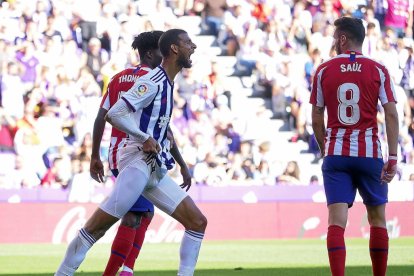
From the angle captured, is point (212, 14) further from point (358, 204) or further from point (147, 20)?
point (358, 204)

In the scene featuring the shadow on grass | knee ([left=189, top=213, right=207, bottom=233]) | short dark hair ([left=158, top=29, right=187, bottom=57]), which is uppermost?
short dark hair ([left=158, top=29, right=187, bottom=57])

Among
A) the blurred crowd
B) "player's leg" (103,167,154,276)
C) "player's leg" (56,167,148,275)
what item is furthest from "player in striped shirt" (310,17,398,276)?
the blurred crowd

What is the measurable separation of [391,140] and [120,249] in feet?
8.59

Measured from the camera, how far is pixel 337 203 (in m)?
8.91

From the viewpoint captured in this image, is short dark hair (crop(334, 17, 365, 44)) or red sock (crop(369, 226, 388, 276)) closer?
short dark hair (crop(334, 17, 365, 44))

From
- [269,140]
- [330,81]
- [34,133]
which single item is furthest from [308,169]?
[330,81]

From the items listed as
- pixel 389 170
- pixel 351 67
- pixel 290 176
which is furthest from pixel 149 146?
pixel 290 176

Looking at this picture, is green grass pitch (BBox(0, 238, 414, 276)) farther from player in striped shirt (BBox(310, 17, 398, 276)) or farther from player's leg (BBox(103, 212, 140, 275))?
player in striped shirt (BBox(310, 17, 398, 276))

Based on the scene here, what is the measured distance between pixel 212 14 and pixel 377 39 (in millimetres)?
4020

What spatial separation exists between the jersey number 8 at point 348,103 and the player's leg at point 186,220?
57.2 inches

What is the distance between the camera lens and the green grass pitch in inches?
508

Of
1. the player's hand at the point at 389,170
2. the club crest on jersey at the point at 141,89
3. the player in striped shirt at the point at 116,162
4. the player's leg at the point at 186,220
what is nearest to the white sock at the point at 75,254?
the player's leg at the point at 186,220

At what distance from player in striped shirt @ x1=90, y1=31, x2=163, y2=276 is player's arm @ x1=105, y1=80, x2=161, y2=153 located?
1.08 m

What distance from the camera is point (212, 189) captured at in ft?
66.5
